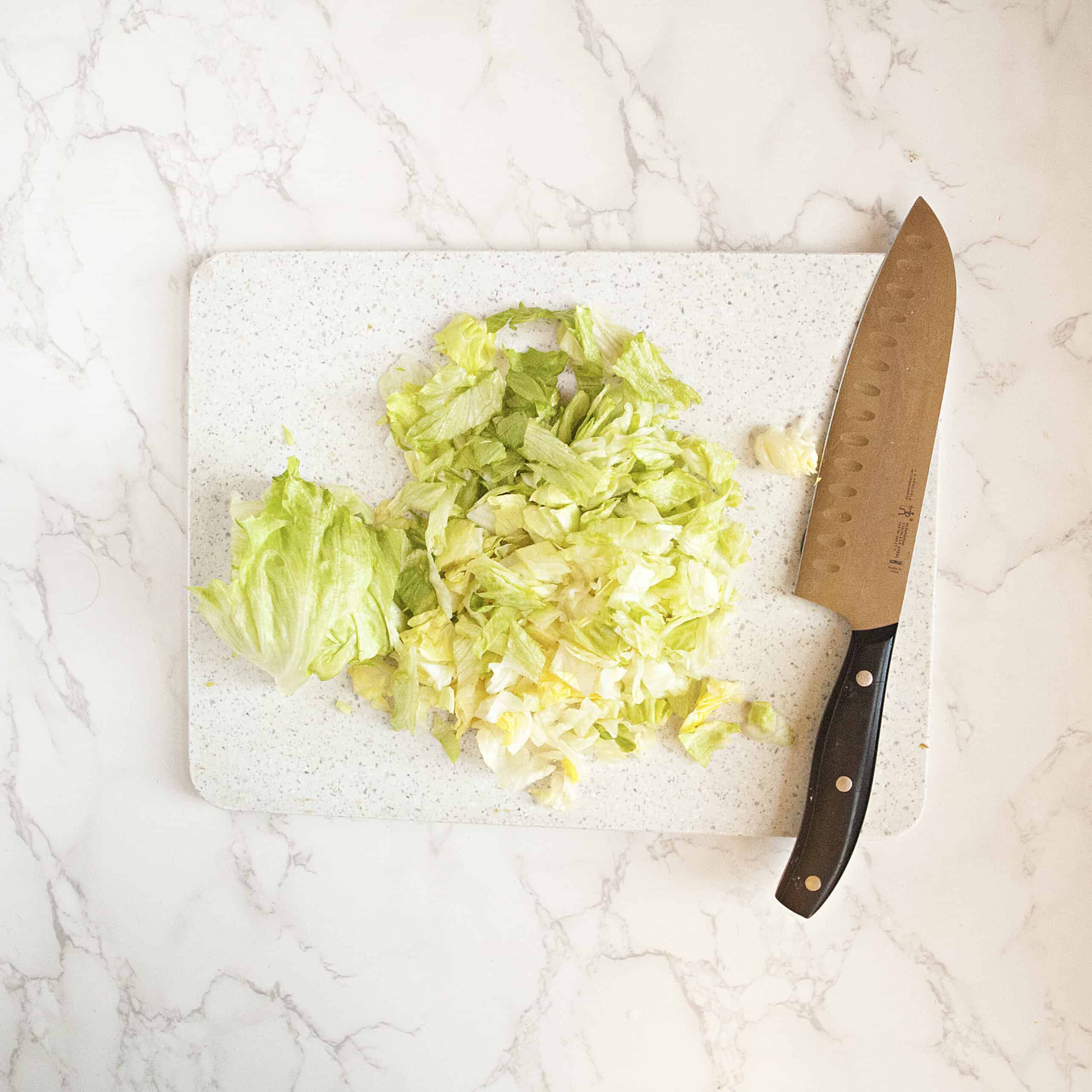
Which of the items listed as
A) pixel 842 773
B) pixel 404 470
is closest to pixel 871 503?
pixel 842 773

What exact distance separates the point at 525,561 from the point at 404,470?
19 centimetres

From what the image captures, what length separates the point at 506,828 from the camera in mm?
922

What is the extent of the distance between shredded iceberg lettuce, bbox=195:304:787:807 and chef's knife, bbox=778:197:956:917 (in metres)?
0.08

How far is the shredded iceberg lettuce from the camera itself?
77 cm

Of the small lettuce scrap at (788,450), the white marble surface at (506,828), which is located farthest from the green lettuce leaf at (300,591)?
the small lettuce scrap at (788,450)

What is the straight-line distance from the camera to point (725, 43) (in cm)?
86

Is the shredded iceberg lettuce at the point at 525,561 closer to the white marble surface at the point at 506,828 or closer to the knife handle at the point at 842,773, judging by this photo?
the knife handle at the point at 842,773

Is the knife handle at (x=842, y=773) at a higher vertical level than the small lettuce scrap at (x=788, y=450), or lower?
lower

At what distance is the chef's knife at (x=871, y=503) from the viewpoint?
2.63 ft

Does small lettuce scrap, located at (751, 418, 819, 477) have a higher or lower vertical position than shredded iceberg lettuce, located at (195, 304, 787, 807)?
higher

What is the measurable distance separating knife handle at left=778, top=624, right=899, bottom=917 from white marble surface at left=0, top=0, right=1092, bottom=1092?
0.23 ft

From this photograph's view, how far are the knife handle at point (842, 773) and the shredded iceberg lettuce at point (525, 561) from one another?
6 cm

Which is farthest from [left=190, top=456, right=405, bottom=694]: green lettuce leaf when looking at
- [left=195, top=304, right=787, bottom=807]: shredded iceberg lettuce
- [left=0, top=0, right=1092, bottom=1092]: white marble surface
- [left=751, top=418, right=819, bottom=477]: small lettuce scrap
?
[left=751, top=418, right=819, bottom=477]: small lettuce scrap

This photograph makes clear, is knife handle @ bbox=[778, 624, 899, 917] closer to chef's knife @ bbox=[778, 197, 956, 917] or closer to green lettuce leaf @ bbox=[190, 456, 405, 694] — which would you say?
chef's knife @ bbox=[778, 197, 956, 917]
